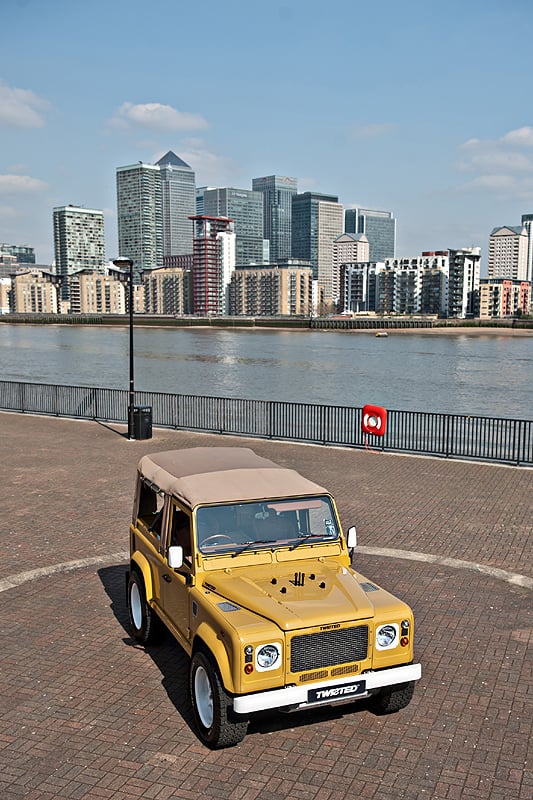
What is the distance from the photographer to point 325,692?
17.8 ft

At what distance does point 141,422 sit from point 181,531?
13866mm

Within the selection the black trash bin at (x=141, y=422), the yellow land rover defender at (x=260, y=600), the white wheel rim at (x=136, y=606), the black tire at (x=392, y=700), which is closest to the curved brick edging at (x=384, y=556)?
the white wheel rim at (x=136, y=606)

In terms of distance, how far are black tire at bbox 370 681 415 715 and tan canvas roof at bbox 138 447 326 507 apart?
176 cm

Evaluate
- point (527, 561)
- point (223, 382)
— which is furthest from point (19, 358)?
point (527, 561)

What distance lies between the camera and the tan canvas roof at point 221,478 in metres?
6.41

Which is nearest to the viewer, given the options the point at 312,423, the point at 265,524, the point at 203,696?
the point at 203,696

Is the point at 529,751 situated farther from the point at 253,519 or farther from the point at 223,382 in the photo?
the point at 223,382

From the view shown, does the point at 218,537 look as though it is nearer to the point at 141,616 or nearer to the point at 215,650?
the point at 215,650

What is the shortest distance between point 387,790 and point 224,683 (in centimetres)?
138

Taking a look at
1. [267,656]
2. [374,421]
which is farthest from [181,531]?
[374,421]

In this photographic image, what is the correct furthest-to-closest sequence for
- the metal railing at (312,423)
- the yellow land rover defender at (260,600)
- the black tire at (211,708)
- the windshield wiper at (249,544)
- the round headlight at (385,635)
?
the metal railing at (312,423) → the windshield wiper at (249,544) → the round headlight at (385,635) → the black tire at (211,708) → the yellow land rover defender at (260,600)

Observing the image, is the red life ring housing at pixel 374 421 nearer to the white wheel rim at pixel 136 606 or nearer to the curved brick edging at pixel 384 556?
the curved brick edging at pixel 384 556

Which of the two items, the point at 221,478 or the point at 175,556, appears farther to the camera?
the point at 221,478

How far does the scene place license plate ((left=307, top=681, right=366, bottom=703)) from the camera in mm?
5382
